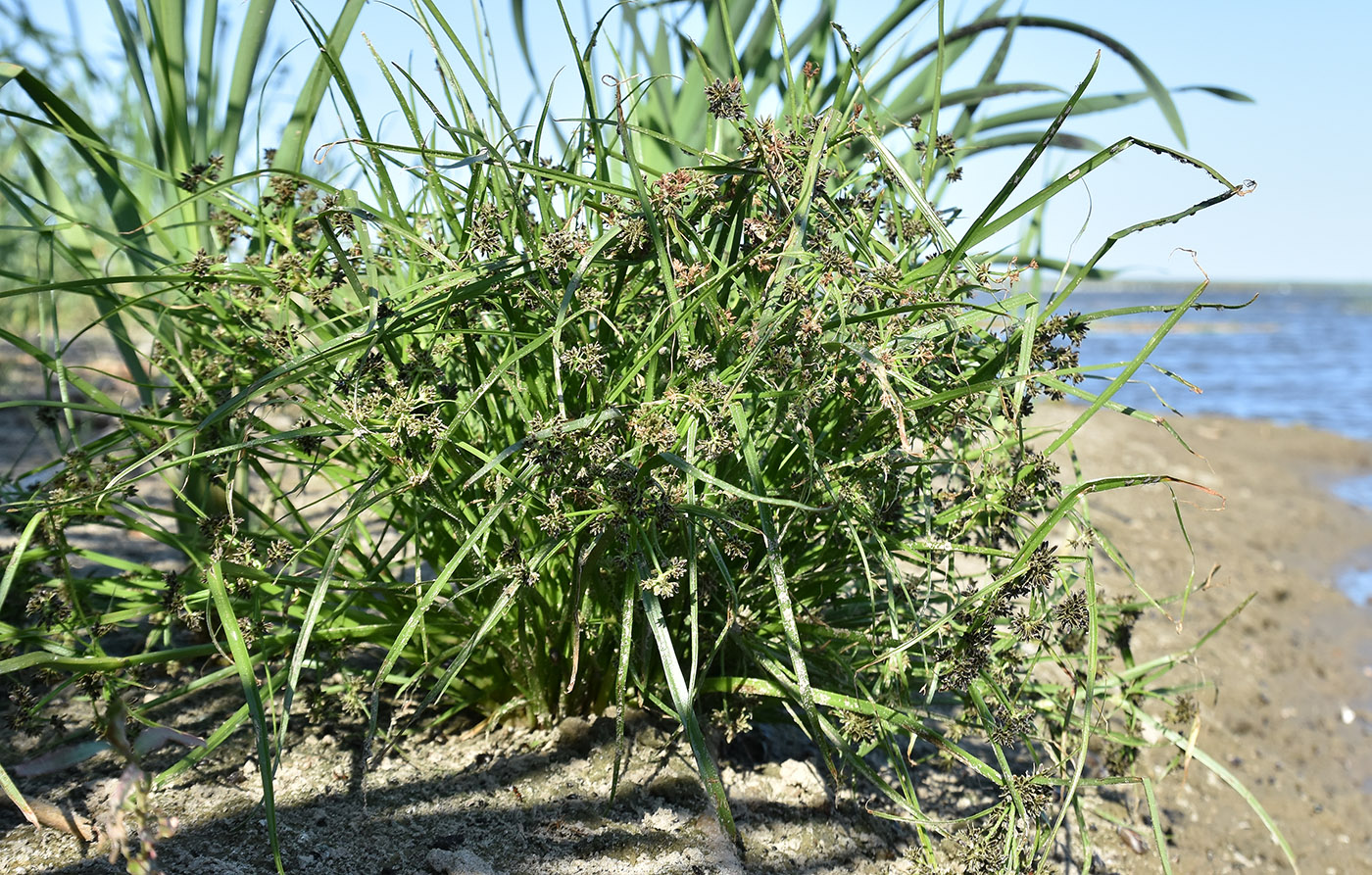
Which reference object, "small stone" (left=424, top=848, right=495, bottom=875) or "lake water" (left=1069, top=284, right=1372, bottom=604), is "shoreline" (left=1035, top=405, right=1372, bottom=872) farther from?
"small stone" (left=424, top=848, right=495, bottom=875)

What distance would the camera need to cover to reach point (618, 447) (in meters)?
1.27

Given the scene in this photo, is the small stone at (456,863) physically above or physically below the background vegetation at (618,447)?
below

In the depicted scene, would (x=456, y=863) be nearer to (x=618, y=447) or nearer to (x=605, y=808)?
(x=605, y=808)

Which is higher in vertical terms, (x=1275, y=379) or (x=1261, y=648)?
(x=1261, y=648)

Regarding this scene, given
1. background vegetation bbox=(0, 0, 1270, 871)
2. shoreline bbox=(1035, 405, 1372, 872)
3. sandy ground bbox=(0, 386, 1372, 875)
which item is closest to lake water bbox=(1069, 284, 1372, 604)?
shoreline bbox=(1035, 405, 1372, 872)

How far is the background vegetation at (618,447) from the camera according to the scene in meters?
1.20

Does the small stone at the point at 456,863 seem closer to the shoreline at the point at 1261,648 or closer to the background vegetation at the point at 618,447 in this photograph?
the background vegetation at the point at 618,447

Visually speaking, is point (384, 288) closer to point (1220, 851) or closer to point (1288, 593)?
point (1220, 851)

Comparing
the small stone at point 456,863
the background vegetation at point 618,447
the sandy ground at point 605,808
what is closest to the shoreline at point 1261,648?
the sandy ground at point 605,808

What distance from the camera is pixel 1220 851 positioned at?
2.13 m

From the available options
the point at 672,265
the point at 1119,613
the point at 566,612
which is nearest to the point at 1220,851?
the point at 1119,613

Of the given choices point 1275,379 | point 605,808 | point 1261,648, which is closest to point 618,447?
point 605,808

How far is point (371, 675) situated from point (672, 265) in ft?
3.02

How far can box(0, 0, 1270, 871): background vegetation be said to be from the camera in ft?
3.95
